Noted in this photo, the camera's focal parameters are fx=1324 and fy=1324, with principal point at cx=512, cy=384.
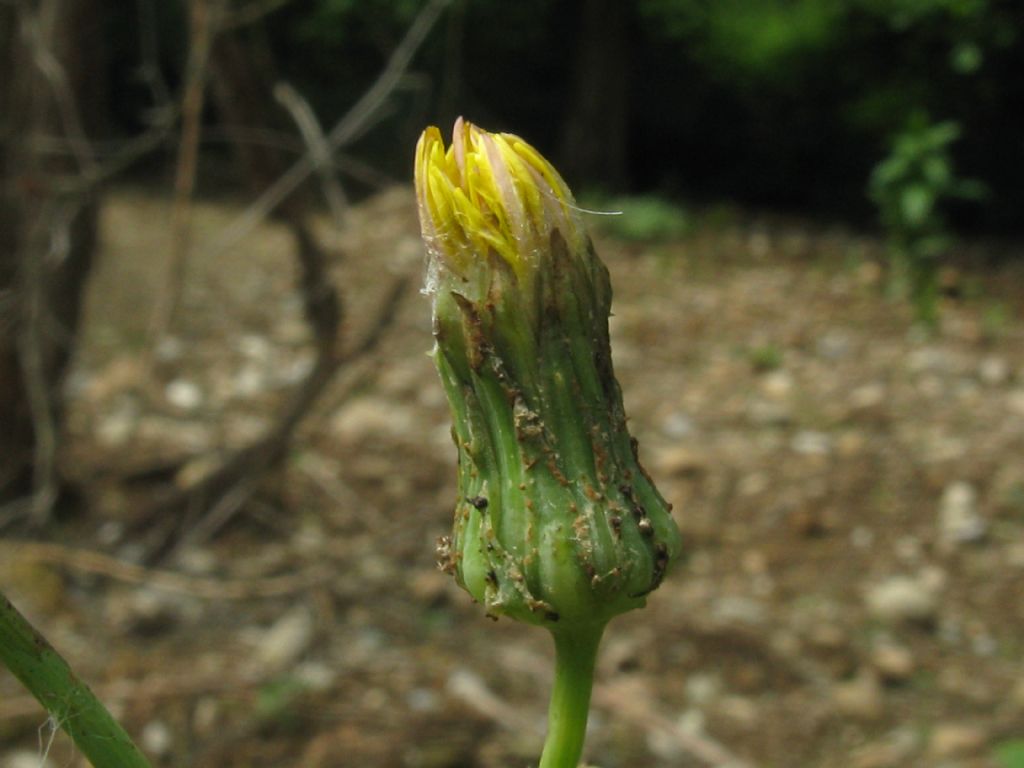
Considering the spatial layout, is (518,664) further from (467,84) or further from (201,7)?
(467,84)

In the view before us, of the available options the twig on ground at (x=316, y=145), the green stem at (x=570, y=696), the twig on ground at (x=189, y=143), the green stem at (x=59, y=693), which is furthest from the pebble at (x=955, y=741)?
the green stem at (x=59, y=693)

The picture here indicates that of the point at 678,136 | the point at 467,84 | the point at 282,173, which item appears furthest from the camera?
the point at 678,136

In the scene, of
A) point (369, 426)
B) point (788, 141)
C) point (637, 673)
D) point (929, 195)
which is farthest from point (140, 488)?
point (788, 141)

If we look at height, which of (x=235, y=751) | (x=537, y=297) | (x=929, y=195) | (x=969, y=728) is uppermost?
(x=537, y=297)

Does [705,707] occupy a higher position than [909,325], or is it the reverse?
[909,325]

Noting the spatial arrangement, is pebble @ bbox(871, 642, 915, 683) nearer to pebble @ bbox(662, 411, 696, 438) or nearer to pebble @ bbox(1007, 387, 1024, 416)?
pebble @ bbox(662, 411, 696, 438)
